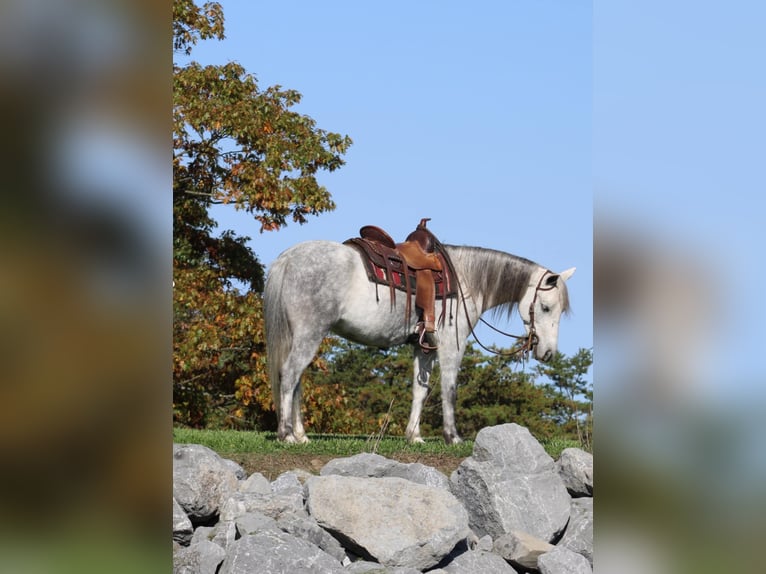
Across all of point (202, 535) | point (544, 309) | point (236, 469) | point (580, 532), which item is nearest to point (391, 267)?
point (544, 309)

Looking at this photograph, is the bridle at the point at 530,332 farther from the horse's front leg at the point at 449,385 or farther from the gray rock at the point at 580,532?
the gray rock at the point at 580,532

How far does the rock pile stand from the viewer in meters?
6.43

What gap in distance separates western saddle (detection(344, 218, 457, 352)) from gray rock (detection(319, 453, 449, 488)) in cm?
321

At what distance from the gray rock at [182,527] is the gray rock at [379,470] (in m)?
1.35

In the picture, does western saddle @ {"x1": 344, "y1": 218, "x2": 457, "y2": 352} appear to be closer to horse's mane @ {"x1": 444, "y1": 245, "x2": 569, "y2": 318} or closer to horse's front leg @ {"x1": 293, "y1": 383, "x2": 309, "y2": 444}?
horse's mane @ {"x1": 444, "y1": 245, "x2": 569, "y2": 318}

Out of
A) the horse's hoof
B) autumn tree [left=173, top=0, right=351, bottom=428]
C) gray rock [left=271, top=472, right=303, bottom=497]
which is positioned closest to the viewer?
gray rock [left=271, top=472, right=303, bottom=497]

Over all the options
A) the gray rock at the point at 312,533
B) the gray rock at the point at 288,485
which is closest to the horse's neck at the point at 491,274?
the gray rock at the point at 288,485

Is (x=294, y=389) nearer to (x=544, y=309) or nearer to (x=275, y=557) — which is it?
(x=544, y=309)

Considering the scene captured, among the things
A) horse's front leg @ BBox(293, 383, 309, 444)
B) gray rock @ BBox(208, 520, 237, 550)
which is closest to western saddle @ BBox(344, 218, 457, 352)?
horse's front leg @ BBox(293, 383, 309, 444)
